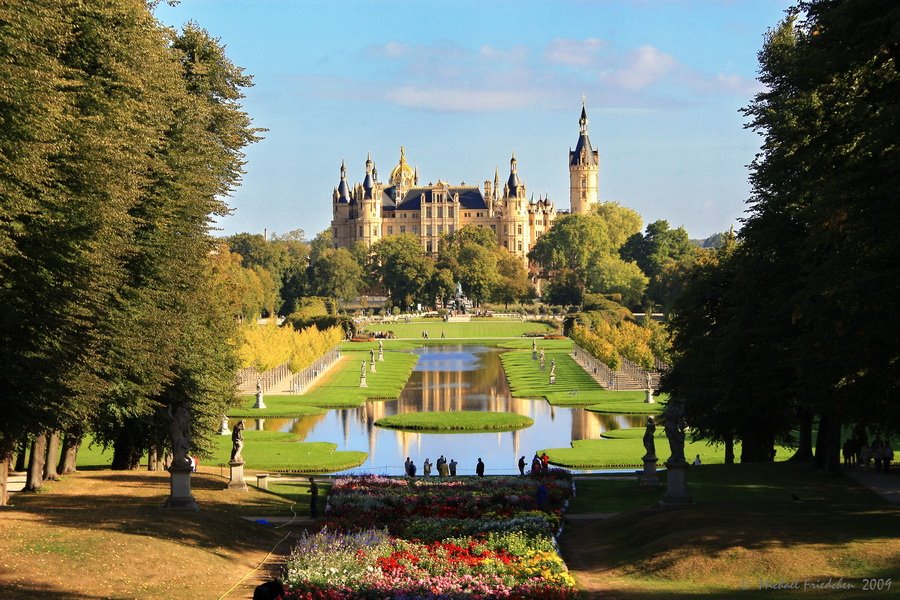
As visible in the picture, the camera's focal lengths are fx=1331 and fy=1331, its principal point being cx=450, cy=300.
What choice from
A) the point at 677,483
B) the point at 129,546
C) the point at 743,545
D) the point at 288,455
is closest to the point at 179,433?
the point at 129,546

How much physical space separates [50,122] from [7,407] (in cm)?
→ 522

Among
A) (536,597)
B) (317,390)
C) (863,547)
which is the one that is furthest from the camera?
(317,390)

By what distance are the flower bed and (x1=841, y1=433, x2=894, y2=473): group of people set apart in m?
7.62

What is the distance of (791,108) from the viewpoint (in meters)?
31.2

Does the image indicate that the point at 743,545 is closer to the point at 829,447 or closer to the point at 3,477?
the point at 829,447

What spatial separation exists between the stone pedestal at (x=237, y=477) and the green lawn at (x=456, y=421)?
2037 cm

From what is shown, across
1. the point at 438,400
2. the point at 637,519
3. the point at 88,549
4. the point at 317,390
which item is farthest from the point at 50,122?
the point at 317,390

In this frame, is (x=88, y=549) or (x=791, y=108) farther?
(x=791, y=108)

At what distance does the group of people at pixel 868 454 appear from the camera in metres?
31.4

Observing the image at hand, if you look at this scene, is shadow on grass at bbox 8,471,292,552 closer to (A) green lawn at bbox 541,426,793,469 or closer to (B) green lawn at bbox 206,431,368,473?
(B) green lawn at bbox 206,431,368,473

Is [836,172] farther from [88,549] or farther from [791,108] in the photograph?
[88,549]

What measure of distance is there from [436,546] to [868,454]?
49.6ft

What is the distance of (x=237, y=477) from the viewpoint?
31.4 m

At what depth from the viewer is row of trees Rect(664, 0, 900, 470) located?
20.5 metres
